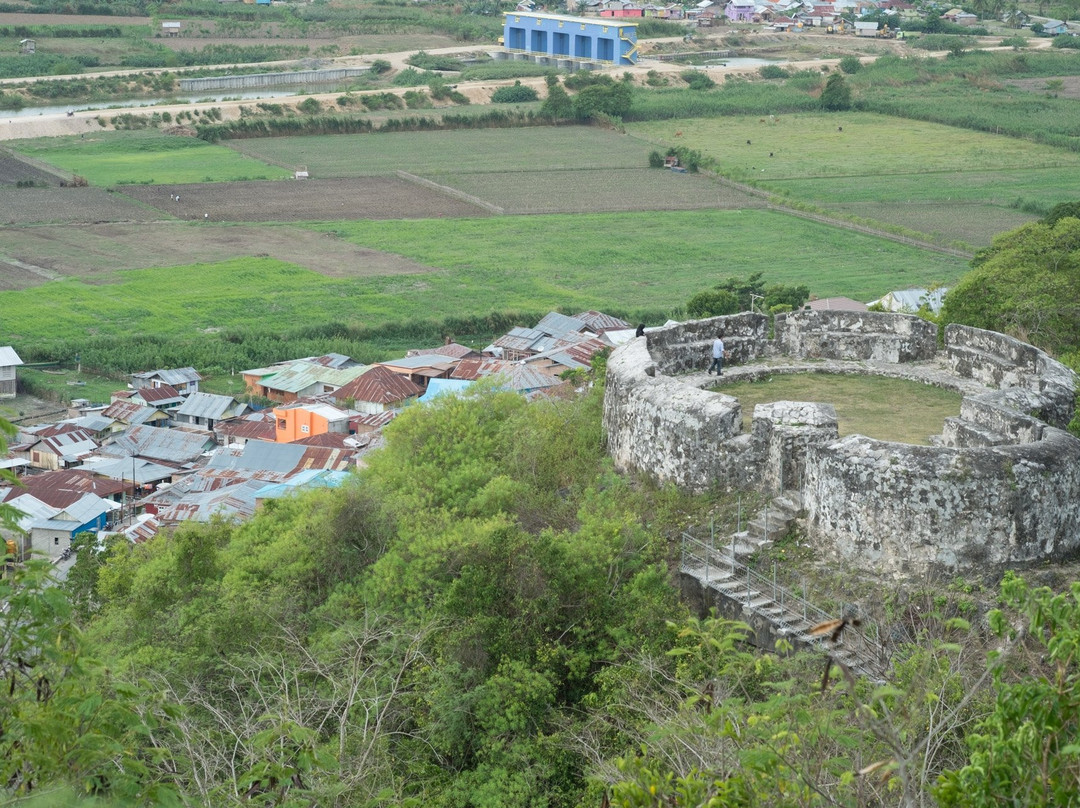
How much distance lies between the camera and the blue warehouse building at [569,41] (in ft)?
374

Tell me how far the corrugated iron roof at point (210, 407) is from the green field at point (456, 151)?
119ft

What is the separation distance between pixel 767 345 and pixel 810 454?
541cm

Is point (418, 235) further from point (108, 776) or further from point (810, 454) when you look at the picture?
point (108, 776)

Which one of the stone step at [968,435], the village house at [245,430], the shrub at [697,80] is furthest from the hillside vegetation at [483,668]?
the shrub at [697,80]

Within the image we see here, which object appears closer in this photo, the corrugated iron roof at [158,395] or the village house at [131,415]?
the village house at [131,415]

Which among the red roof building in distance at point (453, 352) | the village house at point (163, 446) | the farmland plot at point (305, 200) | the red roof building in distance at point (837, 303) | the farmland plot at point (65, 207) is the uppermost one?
the red roof building in distance at point (837, 303)

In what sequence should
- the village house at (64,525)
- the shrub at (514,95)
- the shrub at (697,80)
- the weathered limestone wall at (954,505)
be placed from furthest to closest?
1. the shrub at (697,80)
2. the shrub at (514,95)
3. the village house at (64,525)
4. the weathered limestone wall at (954,505)

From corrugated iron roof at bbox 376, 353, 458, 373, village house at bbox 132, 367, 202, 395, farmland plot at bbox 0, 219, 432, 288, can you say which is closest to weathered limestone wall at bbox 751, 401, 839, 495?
corrugated iron roof at bbox 376, 353, 458, 373

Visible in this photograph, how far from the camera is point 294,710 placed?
11734 mm

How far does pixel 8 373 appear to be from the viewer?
4347 cm

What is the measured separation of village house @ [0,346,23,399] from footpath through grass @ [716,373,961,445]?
30.1 m

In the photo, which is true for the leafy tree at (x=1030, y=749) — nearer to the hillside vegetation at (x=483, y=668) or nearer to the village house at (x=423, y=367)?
the hillside vegetation at (x=483, y=668)

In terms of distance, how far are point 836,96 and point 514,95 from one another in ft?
71.2

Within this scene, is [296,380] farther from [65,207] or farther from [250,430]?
[65,207]
